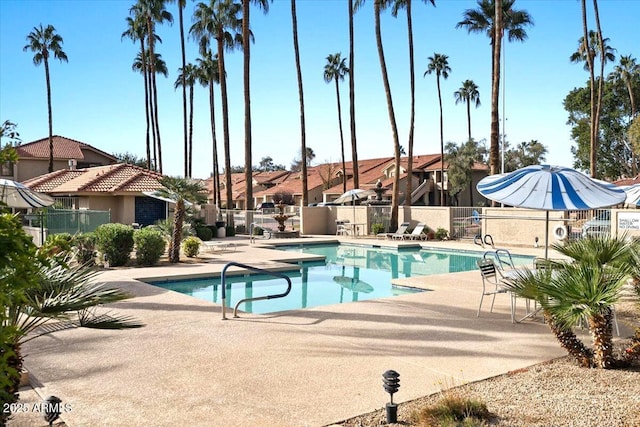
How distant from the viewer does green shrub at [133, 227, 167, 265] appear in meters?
17.6

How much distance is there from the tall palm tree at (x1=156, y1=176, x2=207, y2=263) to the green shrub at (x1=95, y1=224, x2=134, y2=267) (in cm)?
146

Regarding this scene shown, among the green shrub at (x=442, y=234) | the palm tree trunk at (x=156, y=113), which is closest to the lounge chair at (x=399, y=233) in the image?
the green shrub at (x=442, y=234)

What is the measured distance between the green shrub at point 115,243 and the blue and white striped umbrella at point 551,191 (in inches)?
463

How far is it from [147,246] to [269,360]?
462 inches

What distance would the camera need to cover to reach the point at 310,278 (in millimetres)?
17297

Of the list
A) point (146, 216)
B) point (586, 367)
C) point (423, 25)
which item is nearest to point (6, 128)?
point (586, 367)

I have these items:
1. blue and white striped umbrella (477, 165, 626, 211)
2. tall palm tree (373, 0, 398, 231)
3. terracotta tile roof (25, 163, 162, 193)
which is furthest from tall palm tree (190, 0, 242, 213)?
blue and white striped umbrella (477, 165, 626, 211)

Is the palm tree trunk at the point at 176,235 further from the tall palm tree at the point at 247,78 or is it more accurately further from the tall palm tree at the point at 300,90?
the tall palm tree at the point at 300,90

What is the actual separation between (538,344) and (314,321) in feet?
11.3

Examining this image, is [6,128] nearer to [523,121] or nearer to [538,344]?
[538,344]

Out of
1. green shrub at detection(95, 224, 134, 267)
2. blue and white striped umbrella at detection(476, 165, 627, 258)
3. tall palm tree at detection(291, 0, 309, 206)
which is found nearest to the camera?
blue and white striped umbrella at detection(476, 165, 627, 258)

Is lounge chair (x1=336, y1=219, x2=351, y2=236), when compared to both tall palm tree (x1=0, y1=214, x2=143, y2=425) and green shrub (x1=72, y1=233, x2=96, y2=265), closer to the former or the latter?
green shrub (x1=72, y1=233, x2=96, y2=265)

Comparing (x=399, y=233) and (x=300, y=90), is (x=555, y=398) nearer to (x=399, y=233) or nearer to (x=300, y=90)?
(x=399, y=233)

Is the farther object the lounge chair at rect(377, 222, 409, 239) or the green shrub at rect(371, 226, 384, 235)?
the green shrub at rect(371, 226, 384, 235)
